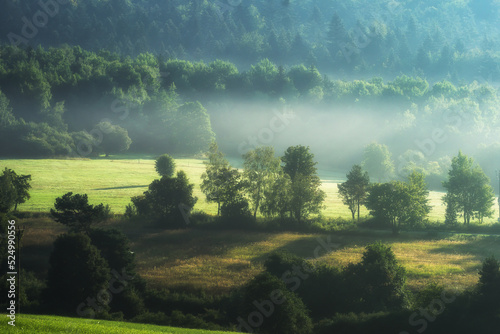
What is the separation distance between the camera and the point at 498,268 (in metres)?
31.3

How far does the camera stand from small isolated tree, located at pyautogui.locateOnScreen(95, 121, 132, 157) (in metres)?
96.8

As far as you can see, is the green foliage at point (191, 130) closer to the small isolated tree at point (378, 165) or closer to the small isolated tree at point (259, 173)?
the small isolated tree at point (378, 165)

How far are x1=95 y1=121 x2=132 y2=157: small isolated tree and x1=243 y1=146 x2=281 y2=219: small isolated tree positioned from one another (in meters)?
41.9

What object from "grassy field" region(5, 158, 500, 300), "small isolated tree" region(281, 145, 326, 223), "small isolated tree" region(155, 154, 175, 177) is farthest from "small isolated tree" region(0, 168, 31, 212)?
"small isolated tree" region(281, 145, 326, 223)

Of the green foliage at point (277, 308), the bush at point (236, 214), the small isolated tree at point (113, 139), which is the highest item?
the small isolated tree at point (113, 139)

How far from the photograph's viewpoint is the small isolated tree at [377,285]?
33125mm

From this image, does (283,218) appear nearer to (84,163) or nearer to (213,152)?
(213,152)

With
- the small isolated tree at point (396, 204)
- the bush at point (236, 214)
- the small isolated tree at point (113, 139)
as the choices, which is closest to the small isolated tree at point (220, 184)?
the bush at point (236, 214)

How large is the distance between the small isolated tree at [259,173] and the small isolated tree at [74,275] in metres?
27.7

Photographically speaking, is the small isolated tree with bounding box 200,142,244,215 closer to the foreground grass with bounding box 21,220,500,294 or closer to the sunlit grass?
the foreground grass with bounding box 21,220,500,294

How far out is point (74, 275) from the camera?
32562 mm

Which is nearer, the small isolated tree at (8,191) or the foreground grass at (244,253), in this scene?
the foreground grass at (244,253)

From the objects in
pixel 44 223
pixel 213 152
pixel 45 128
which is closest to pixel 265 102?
pixel 45 128

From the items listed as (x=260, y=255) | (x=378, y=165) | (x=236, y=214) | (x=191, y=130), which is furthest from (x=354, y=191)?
(x=191, y=130)
